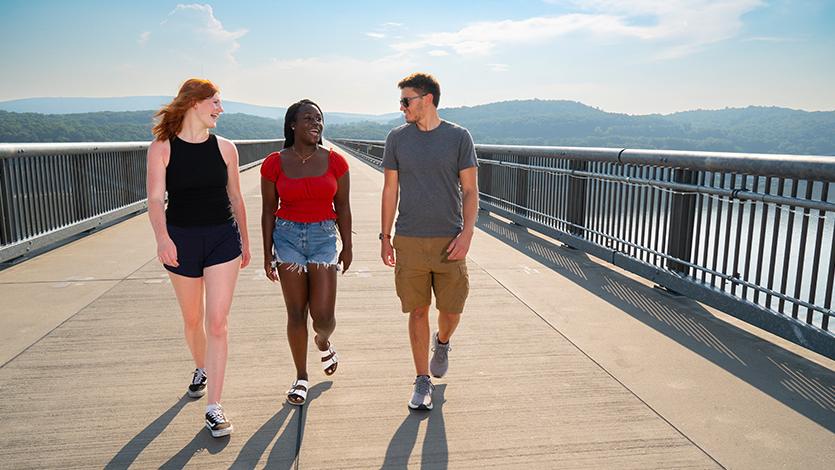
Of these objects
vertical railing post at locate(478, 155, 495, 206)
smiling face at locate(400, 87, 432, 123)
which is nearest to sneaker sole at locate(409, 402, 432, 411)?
smiling face at locate(400, 87, 432, 123)

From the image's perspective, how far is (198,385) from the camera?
3.73 meters

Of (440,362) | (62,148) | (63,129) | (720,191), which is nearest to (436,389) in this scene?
(440,362)

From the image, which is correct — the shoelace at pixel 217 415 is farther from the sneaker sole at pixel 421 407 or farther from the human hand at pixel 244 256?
the sneaker sole at pixel 421 407

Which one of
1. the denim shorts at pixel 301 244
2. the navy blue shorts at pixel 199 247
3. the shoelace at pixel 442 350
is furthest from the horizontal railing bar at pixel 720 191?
the navy blue shorts at pixel 199 247

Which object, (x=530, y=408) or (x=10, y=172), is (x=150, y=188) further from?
(x=10, y=172)

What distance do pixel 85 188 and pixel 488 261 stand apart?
5.94 meters

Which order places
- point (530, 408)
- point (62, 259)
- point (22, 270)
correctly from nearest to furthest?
point (530, 408) < point (22, 270) < point (62, 259)

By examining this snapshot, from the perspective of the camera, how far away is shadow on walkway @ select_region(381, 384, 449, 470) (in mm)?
2943

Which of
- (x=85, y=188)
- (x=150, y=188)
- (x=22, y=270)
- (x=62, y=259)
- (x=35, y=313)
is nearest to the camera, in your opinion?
(x=150, y=188)

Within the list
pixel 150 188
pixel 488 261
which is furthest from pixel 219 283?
pixel 488 261

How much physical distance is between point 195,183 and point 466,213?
1426mm

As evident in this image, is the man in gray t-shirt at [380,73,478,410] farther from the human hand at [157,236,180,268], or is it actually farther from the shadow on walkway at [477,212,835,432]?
the shadow on walkway at [477,212,835,432]

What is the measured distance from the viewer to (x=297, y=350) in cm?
368

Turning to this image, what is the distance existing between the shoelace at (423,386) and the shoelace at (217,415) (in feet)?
3.31
